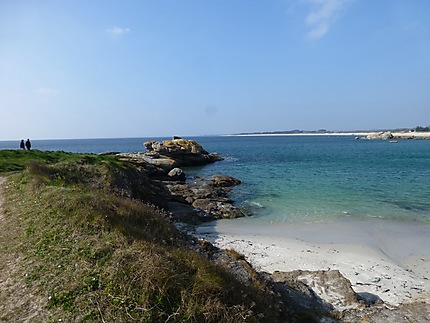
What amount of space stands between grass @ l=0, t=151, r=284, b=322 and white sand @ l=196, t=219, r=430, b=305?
6009 mm

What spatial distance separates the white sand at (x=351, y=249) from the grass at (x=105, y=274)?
601 centimetres

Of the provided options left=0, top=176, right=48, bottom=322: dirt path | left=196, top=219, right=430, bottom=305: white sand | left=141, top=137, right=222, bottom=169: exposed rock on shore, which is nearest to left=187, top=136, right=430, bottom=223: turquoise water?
left=196, top=219, right=430, bottom=305: white sand

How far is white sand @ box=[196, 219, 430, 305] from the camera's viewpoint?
11305 millimetres

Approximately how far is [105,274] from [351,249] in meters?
13.4

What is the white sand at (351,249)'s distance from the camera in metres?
11.3

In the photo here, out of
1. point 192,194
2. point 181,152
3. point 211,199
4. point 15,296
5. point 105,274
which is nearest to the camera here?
point 15,296

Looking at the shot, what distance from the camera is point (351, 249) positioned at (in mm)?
15047

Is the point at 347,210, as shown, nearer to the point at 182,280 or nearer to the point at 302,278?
the point at 302,278

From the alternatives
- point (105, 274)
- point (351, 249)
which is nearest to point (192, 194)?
point (351, 249)

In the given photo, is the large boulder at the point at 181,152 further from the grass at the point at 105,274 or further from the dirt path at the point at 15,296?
the dirt path at the point at 15,296

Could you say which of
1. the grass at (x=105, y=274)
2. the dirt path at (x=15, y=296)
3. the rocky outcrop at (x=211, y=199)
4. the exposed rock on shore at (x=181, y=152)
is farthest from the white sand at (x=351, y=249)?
the exposed rock on shore at (x=181, y=152)

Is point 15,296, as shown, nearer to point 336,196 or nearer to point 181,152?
point 336,196

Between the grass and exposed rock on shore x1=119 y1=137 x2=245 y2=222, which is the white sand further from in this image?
the grass

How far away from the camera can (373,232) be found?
17.6 meters
